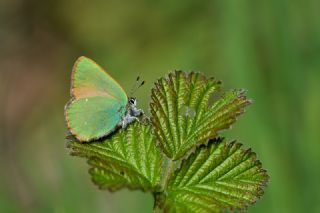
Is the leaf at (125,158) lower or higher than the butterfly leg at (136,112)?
lower

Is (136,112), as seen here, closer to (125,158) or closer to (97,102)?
(97,102)

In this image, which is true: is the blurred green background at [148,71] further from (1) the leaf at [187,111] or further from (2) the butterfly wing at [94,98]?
(1) the leaf at [187,111]

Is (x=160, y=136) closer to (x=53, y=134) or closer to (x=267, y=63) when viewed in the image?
(x=53, y=134)

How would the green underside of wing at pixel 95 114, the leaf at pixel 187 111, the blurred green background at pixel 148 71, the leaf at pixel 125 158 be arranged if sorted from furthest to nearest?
the blurred green background at pixel 148 71
the green underside of wing at pixel 95 114
the leaf at pixel 187 111
the leaf at pixel 125 158

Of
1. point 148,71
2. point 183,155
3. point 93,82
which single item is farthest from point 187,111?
point 148,71

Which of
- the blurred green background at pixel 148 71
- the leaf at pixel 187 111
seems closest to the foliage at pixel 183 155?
the leaf at pixel 187 111

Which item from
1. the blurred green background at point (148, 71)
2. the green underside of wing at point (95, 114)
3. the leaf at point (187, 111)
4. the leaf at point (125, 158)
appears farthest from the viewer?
the blurred green background at point (148, 71)

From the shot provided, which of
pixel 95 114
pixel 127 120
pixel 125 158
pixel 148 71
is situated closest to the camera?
pixel 125 158

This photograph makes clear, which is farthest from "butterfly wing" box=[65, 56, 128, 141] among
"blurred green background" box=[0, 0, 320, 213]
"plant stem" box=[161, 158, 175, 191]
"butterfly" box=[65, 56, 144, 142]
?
"blurred green background" box=[0, 0, 320, 213]
